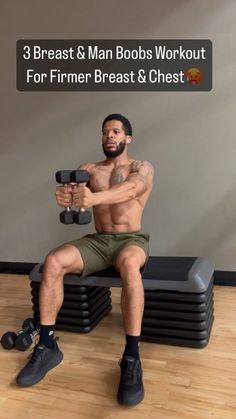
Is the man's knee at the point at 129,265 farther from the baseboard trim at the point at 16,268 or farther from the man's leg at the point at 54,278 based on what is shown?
the baseboard trim at the point at 16,268

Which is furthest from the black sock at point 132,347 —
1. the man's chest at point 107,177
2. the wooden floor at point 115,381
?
the man's chest at point 107,177

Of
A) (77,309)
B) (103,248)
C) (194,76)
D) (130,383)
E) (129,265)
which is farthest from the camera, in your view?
(194,76)

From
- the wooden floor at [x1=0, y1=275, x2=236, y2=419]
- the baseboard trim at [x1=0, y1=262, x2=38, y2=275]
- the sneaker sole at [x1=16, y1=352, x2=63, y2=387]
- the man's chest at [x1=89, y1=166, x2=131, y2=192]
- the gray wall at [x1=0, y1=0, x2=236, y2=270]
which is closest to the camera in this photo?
the wooden floor at [x1=0, y1=275, x2=236, y2=419]

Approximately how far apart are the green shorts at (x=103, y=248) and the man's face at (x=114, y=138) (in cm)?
38

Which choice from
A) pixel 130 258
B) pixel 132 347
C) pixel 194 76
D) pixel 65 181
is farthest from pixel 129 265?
pixel 194 76

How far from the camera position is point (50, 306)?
180 cm

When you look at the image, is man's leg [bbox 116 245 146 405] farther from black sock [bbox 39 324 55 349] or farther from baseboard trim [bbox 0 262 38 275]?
baseboard trim [bbox 0 262 38 275]

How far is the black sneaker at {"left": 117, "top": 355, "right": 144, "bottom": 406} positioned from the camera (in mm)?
1486

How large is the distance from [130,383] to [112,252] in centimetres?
59

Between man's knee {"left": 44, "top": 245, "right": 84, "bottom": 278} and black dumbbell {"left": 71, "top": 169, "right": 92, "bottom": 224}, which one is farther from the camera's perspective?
man's knee {"left": 44, "top": 245, "right": 84, "bottom": 278}

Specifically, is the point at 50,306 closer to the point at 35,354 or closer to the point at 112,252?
the point at 35,354

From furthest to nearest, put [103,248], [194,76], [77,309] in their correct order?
1. [194,76]
2. [77,309]
3. [103,248]

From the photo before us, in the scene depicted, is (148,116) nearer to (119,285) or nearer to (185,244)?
(185,244)

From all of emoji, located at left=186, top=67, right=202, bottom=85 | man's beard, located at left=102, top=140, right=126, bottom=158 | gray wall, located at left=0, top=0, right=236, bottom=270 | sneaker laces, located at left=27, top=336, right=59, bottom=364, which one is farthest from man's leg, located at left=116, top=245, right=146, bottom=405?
emoji, located at left=186, top=67, right=202, bottom=85
